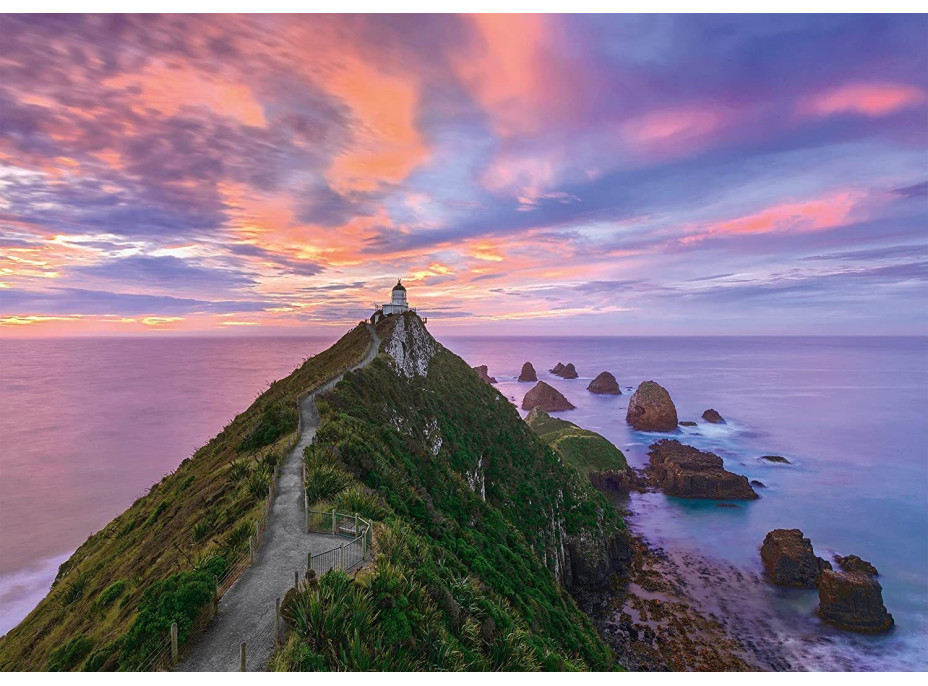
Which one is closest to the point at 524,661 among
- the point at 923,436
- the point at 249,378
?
the point at 923,436

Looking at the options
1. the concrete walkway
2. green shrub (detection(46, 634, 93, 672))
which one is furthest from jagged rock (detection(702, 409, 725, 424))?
green shrub (detection(46, 634, 93, 672))

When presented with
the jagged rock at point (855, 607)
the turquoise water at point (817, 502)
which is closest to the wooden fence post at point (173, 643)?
the turquoise water at point (817, 502)

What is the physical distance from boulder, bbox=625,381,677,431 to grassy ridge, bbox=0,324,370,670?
102 meters

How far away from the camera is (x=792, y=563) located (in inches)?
1790

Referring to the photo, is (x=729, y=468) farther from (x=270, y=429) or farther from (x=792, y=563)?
(x=270, y=429)

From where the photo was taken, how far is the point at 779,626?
38750 millimetres

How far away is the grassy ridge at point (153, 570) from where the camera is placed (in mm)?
10445

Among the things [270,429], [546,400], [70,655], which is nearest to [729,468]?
[546,400]

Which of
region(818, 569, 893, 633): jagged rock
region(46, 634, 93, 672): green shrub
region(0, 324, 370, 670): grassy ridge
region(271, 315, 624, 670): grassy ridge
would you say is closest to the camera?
region(271, 315, 624, 670): grassy ridge

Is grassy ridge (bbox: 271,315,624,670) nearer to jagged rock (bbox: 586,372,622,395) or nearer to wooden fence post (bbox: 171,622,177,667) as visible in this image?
wooden fence post (bbox: 171,622,177,667)

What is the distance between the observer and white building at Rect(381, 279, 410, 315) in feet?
217

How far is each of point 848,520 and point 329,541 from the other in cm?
8319

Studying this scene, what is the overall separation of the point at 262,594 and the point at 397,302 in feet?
187

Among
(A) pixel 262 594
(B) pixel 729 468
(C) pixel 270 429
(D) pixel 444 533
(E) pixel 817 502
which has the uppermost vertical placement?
(C) pixel 270 429
